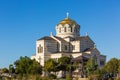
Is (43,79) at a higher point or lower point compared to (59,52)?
lower

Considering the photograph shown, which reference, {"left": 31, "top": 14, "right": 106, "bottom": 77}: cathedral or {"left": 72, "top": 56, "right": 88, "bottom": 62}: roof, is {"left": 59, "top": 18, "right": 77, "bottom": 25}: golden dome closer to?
{"left": 31, "top": 14, "right": 106, "bottom": 77}: cathedral

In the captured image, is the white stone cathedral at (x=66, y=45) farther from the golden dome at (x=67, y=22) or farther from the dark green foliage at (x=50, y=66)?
the dark green foliage at (x=50, y=66)

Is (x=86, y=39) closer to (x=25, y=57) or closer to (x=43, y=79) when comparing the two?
(x=25, y=57)

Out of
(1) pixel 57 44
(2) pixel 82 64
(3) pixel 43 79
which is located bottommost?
(3) pixel 43 79

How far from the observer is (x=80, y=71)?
2281 inches

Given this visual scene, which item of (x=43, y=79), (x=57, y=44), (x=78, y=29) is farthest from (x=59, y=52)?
(x=43, y=79)

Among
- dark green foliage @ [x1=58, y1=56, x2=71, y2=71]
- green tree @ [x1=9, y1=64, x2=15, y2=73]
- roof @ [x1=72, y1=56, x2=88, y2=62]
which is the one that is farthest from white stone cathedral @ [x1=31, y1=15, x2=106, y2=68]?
green tree @ [x1=9, y1=64, x2=15, y2=73]

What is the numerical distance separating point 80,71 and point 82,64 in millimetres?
1202

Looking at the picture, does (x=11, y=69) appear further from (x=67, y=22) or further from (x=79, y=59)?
(x=67, y=22)

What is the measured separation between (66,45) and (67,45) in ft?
0.70

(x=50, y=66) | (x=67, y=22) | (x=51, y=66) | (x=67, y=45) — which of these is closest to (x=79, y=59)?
(x=51, y=66)

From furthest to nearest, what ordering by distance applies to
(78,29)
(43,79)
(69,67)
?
(78,29) → (69,67) → (43,79)

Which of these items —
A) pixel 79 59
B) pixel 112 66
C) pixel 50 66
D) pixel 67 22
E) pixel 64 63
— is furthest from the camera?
pixel 67 22

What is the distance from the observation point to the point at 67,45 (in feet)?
220
